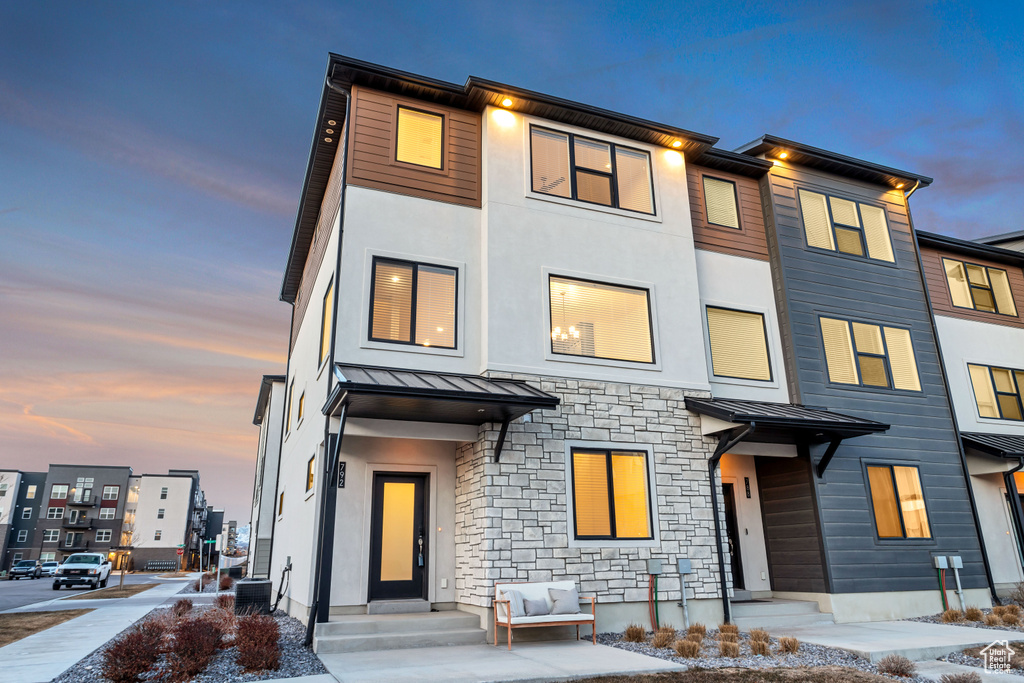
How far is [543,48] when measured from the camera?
73.8 feet

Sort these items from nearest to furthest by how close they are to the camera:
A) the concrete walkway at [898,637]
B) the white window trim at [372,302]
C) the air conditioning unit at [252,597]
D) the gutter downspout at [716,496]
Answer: the concrete walkway at [898,637] → the white window trim at [372,302] → the gutter downspout at [716,496] → the air conditioning unit at [252,597]

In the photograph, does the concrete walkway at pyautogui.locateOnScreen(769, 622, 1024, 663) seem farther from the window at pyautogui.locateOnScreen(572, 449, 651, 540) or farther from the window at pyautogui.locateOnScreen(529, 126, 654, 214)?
the window at pyautogui.locateOnScreen(529, 126, 654, 214)

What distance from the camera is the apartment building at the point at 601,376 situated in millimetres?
8852

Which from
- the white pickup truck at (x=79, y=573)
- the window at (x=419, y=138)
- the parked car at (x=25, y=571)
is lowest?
the parked car at (x=25, y=571)

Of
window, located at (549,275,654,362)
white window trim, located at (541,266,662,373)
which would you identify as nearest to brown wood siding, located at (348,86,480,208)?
white window trim, located at (541,266,662,373)

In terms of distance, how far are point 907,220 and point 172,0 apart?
17.6m

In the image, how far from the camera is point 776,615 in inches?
387

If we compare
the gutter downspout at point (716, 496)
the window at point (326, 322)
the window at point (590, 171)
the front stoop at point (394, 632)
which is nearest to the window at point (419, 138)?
the window at point (590, 171)

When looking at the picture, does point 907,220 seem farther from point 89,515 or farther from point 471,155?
point 89,515

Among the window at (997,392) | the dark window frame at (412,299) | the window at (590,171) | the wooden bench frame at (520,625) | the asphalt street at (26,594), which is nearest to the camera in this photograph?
the wooden bench frame at (520,625)

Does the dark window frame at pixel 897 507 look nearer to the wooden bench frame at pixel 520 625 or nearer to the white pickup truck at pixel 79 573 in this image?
the wooden bench frame at pixel 520 625

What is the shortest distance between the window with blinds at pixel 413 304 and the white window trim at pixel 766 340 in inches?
187

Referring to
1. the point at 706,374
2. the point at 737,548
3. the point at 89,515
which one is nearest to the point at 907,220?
the point at 706,374

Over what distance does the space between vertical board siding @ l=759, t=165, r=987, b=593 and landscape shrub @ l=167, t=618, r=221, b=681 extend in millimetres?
9434
